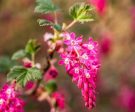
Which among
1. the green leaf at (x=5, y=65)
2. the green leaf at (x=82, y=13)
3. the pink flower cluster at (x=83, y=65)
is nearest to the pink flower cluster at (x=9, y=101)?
the pink flower cluster at (x=83, y=65)

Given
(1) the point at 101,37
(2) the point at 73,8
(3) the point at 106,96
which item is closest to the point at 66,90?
(3) the point at 106,96

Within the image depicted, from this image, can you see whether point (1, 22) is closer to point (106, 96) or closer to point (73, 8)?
point (106, 96)

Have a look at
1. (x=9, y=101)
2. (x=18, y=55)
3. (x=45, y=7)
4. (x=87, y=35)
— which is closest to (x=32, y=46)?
(x=18, y=55)

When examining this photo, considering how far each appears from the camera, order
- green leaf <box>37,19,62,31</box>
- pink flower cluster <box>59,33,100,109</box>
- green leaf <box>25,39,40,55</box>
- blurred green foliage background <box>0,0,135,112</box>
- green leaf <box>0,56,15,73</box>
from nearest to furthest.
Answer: pink flower cluster <box>59,33,100,109</box>, green leaf <box>37,19,62,31</box>, green leaf <box>25,39,40,55</box>, green leaf <box>0,56,15,73</box>, blurred green foliage background <box>0,0,135,112</box>

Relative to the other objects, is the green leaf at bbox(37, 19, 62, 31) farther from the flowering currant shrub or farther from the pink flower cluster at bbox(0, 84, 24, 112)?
the pink flower cluster at bbox(0, 84, 24, 112)

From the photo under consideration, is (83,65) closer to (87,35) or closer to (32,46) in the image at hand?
(32,46)

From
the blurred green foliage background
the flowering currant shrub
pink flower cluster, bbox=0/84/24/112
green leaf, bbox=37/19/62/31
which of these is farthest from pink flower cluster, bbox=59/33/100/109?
the blurred green foliage background
